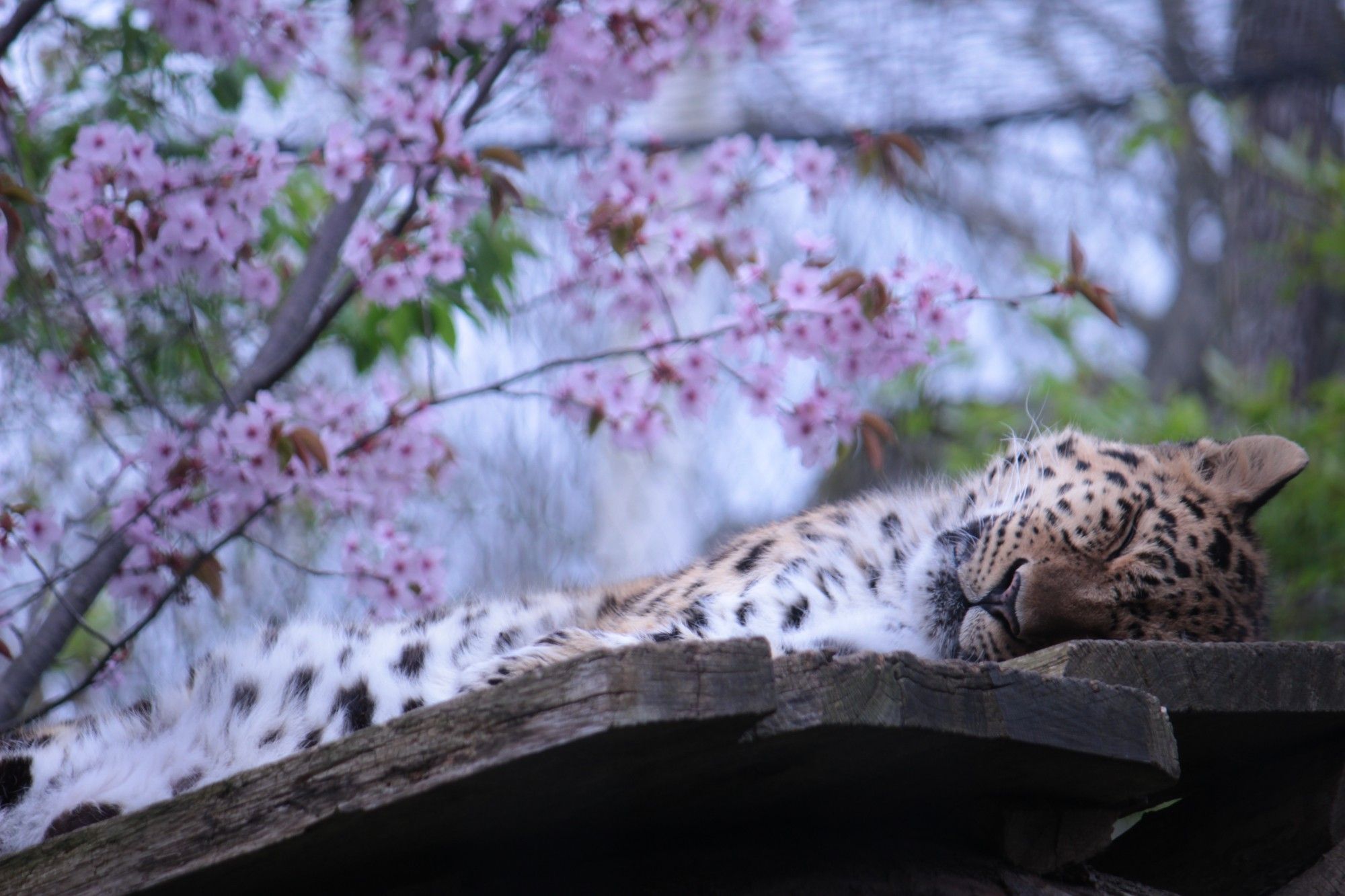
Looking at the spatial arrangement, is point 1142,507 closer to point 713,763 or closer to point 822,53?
point 713,763

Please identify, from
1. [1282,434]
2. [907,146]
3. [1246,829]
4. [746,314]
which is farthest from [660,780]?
[1282,434]

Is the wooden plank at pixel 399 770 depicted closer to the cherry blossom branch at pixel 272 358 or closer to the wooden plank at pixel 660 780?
the wooden plank at pixel 660 780

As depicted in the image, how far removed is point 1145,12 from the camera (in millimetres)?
6906

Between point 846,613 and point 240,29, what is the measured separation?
233 cm

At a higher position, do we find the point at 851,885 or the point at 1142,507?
the point at 1142,507

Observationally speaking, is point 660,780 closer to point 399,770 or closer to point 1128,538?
point 399,770

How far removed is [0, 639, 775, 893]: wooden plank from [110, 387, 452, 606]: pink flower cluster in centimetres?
133

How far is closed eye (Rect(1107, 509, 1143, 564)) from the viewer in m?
2.77

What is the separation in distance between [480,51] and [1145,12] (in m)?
4.18

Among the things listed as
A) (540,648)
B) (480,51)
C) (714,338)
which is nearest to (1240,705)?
(540,648)

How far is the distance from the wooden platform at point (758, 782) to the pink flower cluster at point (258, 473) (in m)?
1.36

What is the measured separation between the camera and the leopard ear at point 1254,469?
305 cm

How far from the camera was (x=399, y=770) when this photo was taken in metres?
1.76

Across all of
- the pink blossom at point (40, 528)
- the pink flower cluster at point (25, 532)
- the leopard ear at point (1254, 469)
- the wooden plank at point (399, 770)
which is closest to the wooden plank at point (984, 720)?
the wooden plank at point (399, 770)
